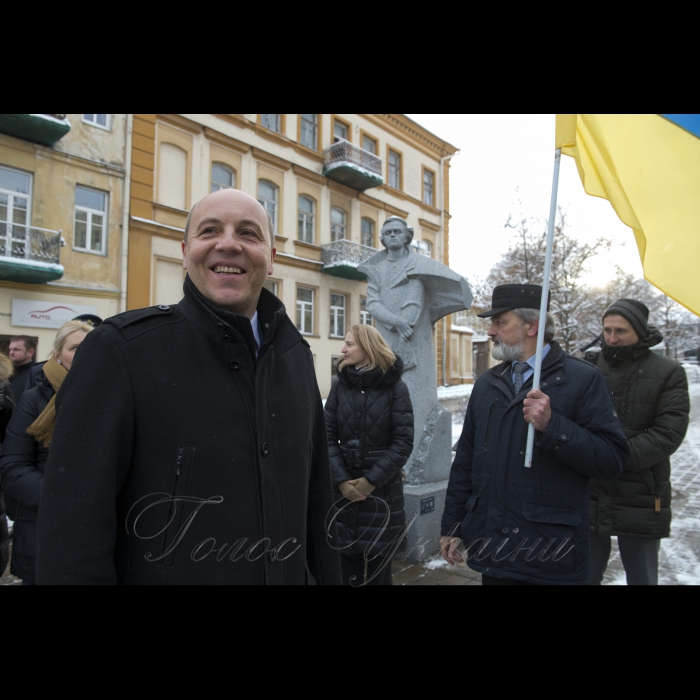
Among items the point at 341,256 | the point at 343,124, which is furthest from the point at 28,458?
the point at 343,124

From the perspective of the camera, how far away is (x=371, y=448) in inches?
137

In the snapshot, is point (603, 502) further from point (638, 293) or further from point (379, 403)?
point (638, 293)

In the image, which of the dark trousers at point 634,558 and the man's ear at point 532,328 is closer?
the man's ear at point 532,328

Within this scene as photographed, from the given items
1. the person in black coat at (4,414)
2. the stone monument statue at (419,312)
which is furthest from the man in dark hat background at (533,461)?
the stone monument statue at (419,312)

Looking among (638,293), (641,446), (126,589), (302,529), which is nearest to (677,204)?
(641,446)

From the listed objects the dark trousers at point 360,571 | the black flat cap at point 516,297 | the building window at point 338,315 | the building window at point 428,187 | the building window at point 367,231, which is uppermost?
the building window at point 428,187

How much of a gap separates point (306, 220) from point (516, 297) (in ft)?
54.1

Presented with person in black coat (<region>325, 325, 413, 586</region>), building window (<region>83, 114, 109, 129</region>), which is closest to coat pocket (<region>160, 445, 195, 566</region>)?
person in black coat (<region>325, 325, 413, 586</region>)

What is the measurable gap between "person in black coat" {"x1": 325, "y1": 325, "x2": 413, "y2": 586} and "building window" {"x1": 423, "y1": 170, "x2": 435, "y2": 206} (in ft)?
51.0

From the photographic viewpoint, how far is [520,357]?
2521 mm

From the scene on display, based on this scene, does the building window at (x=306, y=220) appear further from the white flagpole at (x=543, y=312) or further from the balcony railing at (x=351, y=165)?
the white flagpole at (x=543, y=312)

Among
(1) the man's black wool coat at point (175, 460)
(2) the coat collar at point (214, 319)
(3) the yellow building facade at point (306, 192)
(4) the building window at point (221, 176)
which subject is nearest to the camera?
(1) the man's black wool coat at point (175, 460)

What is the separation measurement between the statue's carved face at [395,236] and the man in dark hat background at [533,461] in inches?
110

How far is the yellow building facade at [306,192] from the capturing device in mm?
14000
